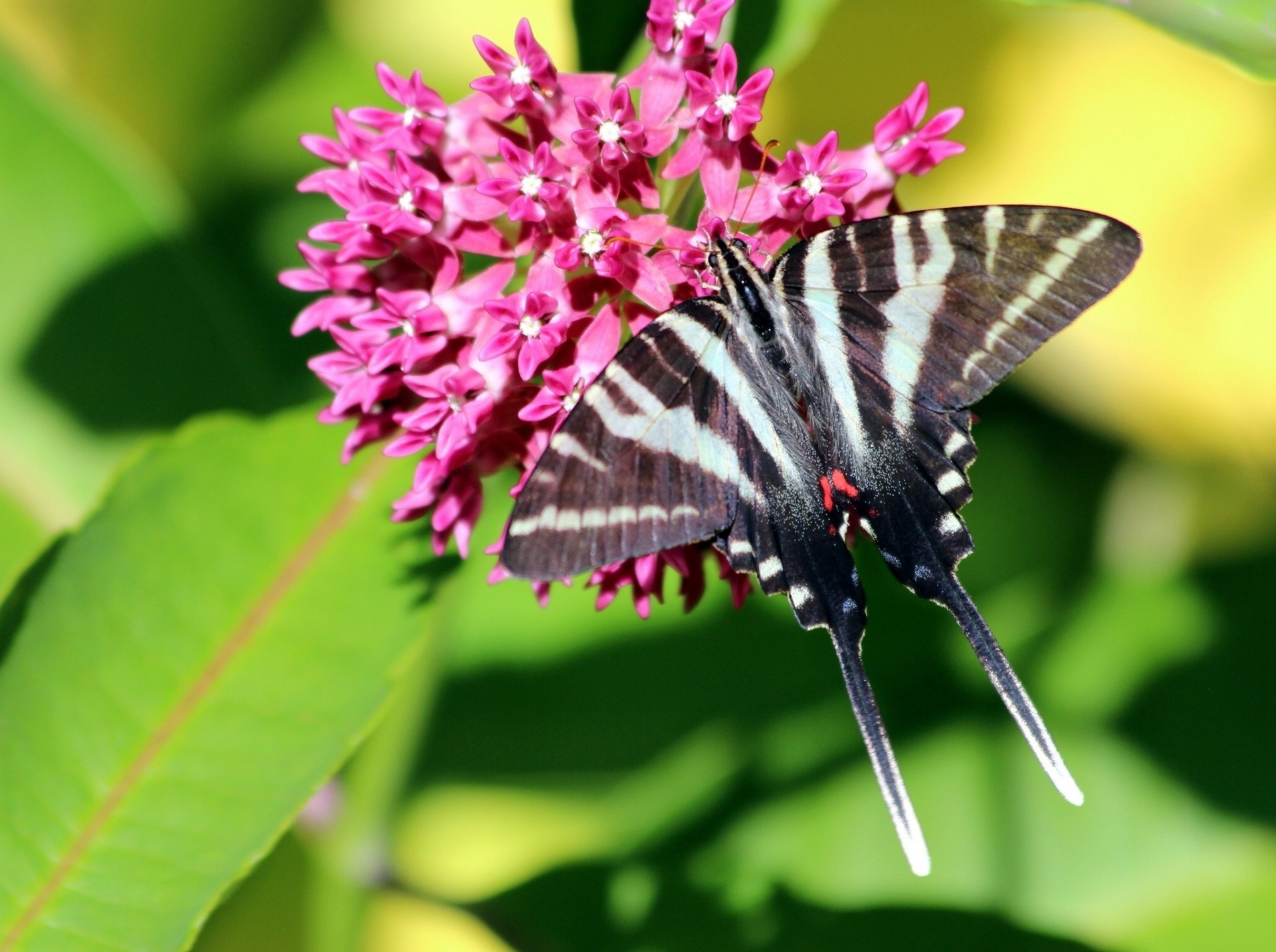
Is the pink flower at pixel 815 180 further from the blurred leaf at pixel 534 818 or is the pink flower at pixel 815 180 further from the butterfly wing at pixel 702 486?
the blurred leaf at pixel 534 818

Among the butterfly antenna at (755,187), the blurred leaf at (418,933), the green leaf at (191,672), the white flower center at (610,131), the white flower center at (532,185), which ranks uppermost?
the white flower center at (610,131)

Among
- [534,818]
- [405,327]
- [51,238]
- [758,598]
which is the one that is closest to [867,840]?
[758,598]

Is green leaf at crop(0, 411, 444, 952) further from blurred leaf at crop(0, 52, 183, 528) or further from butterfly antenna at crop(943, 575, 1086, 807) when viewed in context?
butterfly antenna at crop(943, 575, 1086, 807)

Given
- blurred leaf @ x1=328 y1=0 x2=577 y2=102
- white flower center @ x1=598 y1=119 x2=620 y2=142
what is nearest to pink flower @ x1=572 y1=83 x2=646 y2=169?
white flower center @ x1=598 y1=119 x2=620 y2=142

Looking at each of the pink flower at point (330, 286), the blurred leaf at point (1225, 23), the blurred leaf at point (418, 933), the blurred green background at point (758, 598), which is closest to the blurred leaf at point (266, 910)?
the blurred green background at point (758, 598)

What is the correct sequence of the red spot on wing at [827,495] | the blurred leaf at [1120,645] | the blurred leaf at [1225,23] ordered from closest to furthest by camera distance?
the blurred leaf at [1225,23] → the red spot on wing at [827,495] → the blurred leaf at [1120,645]

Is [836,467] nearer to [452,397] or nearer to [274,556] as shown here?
[452,397]

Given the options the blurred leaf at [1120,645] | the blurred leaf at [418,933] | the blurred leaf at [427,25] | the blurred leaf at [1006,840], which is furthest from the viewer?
the blurred leaf at [427,25]
